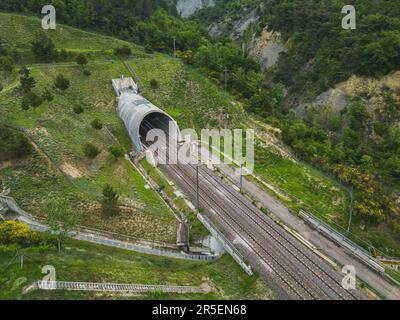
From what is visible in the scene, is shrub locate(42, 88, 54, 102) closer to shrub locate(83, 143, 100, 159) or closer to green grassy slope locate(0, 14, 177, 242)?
green grassy slope locate(0, 14, 177, 242)

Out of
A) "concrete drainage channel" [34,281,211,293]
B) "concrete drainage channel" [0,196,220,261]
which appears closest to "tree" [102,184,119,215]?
"concrete drainage channel" [0,196,220,261]

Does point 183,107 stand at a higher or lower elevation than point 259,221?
higher

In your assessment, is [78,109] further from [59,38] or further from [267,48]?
[267,48]

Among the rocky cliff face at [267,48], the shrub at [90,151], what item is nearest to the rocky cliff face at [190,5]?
the rocky cliff face at [267,48]

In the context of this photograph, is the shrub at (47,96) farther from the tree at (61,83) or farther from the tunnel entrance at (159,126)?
the tunnel entrance at (159,126)

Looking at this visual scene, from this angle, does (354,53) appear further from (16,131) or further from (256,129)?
(16,131)

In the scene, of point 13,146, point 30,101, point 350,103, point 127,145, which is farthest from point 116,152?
→ point 350,103
